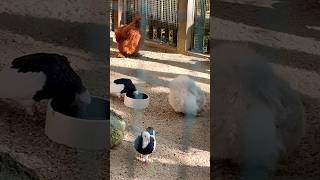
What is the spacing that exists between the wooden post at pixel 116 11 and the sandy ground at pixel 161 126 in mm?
95

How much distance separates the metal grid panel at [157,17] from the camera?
142 cm

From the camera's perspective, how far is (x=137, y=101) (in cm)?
143

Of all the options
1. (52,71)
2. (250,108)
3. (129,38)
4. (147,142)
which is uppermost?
(129,38)

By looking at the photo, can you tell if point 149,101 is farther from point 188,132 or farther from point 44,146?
point 44,146

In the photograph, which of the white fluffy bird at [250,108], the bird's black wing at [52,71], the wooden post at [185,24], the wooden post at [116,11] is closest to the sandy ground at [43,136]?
the bird's black wing at [52,71]

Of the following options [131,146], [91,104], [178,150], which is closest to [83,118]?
[91,104]

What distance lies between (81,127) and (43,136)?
0.12m

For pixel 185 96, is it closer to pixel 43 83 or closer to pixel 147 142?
pixel 147 142

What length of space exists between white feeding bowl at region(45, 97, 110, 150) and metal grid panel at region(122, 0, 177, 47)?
260mm

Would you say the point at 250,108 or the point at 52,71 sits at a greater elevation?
the point at 52,71

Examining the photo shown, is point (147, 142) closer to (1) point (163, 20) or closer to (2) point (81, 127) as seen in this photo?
(2) point (81, 127)

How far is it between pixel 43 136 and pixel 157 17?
0.50 metres

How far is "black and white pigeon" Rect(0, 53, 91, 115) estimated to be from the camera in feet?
4.62

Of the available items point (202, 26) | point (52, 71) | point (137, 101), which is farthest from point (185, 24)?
point (52, 71)
